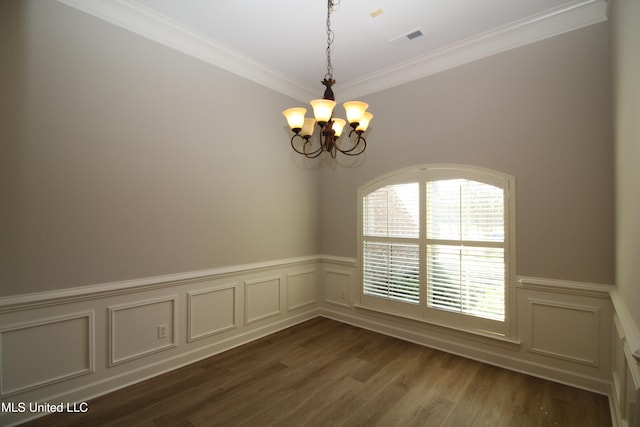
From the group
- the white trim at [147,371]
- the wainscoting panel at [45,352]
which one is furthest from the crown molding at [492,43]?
the wainscoting panel at [45,352]

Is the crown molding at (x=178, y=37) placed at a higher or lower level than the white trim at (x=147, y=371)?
higher

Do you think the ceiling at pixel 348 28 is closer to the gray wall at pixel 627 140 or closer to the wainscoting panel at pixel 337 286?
the gray wall at pixel 627 140

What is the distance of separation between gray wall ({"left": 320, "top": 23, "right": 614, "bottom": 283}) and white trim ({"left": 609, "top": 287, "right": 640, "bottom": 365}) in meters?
0.57

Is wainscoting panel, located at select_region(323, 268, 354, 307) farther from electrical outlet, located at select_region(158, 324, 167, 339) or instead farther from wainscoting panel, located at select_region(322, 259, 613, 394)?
electrical outlet, located at select_region(158, 324, 167, 339)

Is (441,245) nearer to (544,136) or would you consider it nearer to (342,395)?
(544,136)

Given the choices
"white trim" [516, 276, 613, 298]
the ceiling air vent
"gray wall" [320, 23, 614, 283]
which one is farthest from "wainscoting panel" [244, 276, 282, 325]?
the ceiling air vent

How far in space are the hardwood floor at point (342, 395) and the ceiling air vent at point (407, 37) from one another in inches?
129

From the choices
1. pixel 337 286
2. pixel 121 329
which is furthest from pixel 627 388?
pixel 121 329

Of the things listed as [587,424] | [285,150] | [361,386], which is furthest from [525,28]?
[361,386]

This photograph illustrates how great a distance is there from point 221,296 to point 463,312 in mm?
2620

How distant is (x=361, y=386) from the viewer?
2.61 meters

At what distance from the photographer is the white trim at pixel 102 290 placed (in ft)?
6.83

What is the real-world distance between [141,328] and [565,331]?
12.4 ft

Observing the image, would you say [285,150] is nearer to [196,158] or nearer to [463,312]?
[196,158]
